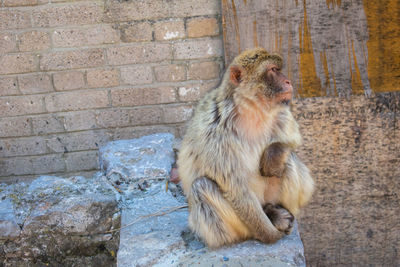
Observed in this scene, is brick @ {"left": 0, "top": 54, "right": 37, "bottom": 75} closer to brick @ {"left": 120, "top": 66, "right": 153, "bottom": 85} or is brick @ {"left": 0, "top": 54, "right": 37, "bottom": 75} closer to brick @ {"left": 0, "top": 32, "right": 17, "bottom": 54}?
brick @ {"left": 0, "top": 32, "right": 17, "bottom": 54}

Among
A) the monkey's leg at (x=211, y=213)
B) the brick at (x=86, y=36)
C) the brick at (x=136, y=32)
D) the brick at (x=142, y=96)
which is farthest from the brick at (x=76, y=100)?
the monkey's leg at (x=211, y=213)

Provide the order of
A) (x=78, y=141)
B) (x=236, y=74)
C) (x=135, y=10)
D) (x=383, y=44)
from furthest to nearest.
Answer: (x=78, y=141) → (x=135, y=10) → (x=383, y=44) → (x=236, y=74)

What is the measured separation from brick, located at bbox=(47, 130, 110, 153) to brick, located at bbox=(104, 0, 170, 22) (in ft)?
3.95

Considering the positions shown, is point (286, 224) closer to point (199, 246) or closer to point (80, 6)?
point (199, 246)

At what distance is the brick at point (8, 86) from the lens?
4.32 metres

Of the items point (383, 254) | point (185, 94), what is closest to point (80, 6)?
point (185, 94)

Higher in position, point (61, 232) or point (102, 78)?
point (102, 78)

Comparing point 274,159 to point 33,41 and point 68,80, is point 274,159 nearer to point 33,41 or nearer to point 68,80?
point 68,80

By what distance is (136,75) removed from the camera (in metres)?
4.27

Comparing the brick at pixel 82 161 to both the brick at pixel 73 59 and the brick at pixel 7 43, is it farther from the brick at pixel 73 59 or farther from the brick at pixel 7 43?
the brick at pixel 7 43

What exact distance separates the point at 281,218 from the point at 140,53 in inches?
96.6

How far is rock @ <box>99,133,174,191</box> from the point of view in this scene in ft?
11.1

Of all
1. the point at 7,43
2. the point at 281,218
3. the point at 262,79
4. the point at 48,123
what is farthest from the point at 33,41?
the point at 281,218

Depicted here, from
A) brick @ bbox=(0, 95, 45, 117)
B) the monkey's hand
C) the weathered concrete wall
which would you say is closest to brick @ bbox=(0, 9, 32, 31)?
brick @ bbox=(0, 95, 45, 117)
